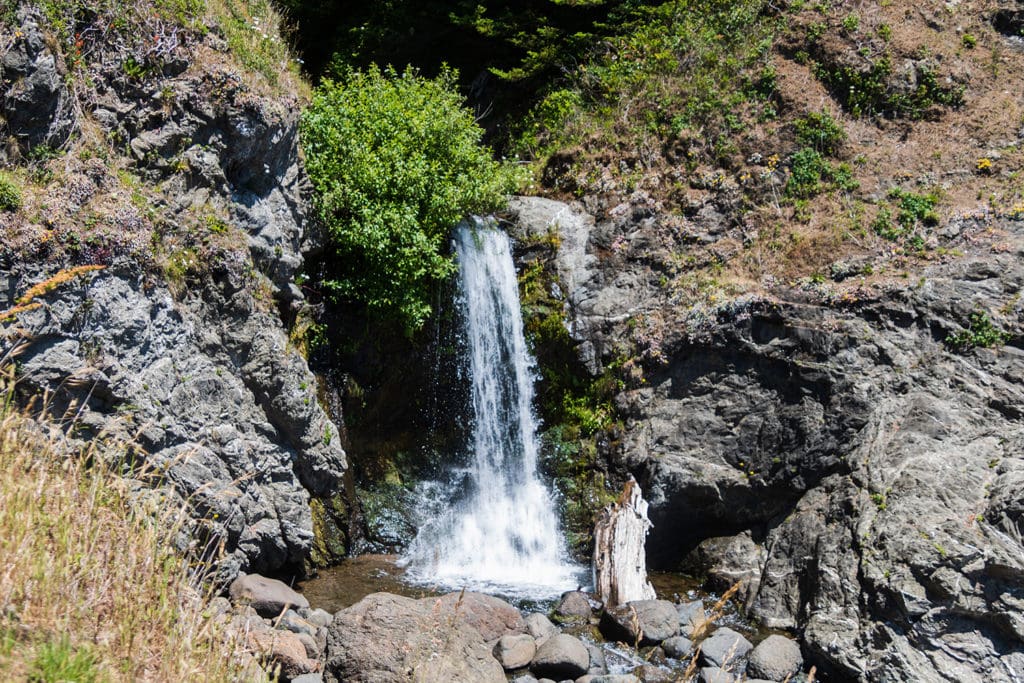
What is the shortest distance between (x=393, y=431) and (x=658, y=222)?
5.79m

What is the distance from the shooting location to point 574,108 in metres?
15.5

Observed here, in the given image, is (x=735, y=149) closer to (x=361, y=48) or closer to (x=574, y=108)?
(x=574, y=108)

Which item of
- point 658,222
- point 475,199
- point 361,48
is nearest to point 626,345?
point 658,222

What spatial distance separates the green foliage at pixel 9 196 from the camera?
24.2 feet

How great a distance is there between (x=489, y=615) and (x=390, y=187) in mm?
6457

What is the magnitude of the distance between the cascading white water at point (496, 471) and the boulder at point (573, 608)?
83cm

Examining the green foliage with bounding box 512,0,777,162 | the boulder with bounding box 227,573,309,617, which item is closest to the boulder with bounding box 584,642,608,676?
the boulder with bounding box 227,573,309,617

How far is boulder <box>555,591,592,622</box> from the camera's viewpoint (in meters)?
9.16

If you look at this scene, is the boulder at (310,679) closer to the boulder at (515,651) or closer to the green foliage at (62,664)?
the boulder at (515,651)

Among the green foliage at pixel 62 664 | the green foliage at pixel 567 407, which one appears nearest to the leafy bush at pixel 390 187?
the green foliage at pixel 567 407

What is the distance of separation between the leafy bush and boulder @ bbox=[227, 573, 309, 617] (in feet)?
14.0

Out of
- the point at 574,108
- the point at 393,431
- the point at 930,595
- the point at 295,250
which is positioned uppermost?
the point at 574,108

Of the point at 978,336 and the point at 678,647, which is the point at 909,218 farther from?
the point at 678,647

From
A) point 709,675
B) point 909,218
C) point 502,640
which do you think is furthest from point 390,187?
point 909,218
